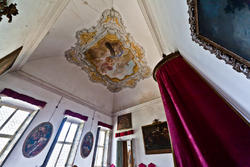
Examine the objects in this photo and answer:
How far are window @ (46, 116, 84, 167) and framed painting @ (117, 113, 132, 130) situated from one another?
1.62 meters

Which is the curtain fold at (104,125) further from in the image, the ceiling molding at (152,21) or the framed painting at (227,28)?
the framed painting at (227,28)

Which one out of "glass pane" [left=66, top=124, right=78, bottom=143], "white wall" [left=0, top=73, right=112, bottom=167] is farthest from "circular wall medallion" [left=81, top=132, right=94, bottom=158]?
"glass pane" [left=66, top=124, right=78, bottom=143]

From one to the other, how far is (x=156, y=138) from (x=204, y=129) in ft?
9.57

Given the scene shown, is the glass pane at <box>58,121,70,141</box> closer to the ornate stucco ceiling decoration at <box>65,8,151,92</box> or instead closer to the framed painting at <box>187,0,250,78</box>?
the ornate stucco ceiling decoration at <box>65,8,151,92</box>

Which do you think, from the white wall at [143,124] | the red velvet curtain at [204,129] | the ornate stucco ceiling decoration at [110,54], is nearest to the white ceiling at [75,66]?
the ornate stucco ceiling decoration at [110,54]

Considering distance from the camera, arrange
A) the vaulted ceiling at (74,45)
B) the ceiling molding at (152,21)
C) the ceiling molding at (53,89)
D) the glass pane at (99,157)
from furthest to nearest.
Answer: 1. the glass pane at (99,157)
2. the ceiling molding at (53,89)
3. the vaulted ceiling at (74,45)
4. the ceiling molding at (152,21)

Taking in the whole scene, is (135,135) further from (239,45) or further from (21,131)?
(239,45)

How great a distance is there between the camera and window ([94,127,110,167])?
3.79m

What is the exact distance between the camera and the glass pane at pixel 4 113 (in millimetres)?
2285

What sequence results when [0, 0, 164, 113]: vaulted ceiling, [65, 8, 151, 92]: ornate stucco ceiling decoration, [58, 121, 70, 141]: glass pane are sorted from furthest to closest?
1. [65, 8, 151, 92]: ornate stucco ceiling decoration
2. [58, 121, 70, 141]: glass pane
3. [0, 0, 164, 113]: vaulted ceiling

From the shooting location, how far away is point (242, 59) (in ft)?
1.55

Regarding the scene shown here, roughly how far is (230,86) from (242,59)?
338 millimetres

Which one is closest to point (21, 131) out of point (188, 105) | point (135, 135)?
point (135, 135)

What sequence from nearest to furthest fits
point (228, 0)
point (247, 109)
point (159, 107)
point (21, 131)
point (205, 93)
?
point (228, 0), point (247, 109), point (205, 93), point (21, 131), point (159, 107)
